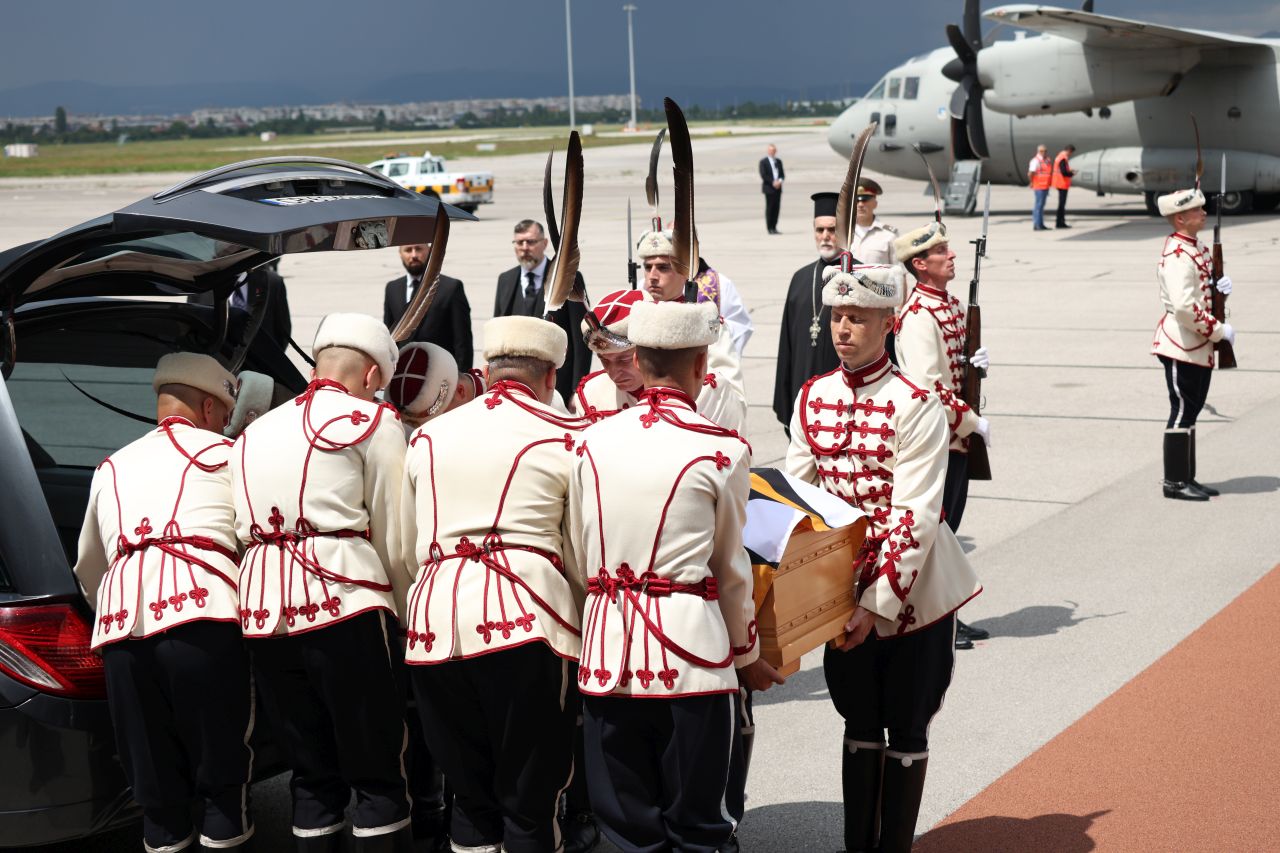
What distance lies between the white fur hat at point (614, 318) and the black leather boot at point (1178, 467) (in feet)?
16.7

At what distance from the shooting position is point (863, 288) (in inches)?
167

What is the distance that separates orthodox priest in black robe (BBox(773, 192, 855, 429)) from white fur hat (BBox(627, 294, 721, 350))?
3956mm

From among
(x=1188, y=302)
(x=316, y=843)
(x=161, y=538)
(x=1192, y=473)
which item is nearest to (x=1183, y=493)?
(x=1192, y=473)

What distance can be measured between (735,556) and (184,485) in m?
1.66

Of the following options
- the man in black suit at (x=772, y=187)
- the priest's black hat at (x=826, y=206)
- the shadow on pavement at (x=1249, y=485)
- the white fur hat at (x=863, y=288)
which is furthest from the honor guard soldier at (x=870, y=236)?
the man in black suit at (x=772, y=187)

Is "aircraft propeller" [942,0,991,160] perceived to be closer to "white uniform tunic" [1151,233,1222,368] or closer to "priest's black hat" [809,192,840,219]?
"white uniform tunic" [1151,233,1222,368]

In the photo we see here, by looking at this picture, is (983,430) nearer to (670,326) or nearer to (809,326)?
(809,326)

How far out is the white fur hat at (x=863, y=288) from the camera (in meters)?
4.25

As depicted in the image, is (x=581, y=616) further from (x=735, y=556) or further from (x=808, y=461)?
(x=808, y=461)

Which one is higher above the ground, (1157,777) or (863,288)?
(863,288)

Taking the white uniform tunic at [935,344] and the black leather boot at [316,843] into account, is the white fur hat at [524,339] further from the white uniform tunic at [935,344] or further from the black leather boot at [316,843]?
the white uniform tunic at [935,344]

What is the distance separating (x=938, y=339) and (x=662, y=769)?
3.30 m

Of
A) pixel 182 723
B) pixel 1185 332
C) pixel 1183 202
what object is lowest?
pixel 182 723

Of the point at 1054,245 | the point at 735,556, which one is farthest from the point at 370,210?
the point at 1054,245
